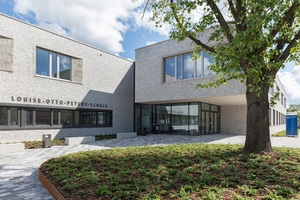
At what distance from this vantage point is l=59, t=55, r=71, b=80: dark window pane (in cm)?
1752

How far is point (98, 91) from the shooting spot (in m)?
20.5

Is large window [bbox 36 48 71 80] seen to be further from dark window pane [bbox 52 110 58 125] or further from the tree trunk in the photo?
the tree trunk

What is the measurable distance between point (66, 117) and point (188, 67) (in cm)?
1065

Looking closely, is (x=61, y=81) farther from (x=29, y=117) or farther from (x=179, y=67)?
(x=179, y=67)

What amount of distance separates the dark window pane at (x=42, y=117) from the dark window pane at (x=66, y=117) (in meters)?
1.11

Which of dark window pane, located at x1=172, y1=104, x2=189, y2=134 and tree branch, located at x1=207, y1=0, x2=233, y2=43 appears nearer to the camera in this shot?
tree branch, located at x1=207, y1=0, x2=233, y2=43

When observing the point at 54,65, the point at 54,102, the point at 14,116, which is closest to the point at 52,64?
the point at 54,65

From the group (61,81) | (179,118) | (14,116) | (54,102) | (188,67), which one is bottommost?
(179,118)

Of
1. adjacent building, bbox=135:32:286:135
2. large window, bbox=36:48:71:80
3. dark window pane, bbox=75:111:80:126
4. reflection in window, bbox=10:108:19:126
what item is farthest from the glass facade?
reflection in window, bbox=10:108:19:126

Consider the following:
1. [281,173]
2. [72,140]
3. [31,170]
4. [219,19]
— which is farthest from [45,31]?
[281,173]

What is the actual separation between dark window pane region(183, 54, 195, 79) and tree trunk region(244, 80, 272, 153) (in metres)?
10.4

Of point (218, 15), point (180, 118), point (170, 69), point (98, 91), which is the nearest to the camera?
point (218, 15)

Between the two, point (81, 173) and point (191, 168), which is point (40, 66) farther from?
point (191, 168)

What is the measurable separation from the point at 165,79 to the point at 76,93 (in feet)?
25.1
